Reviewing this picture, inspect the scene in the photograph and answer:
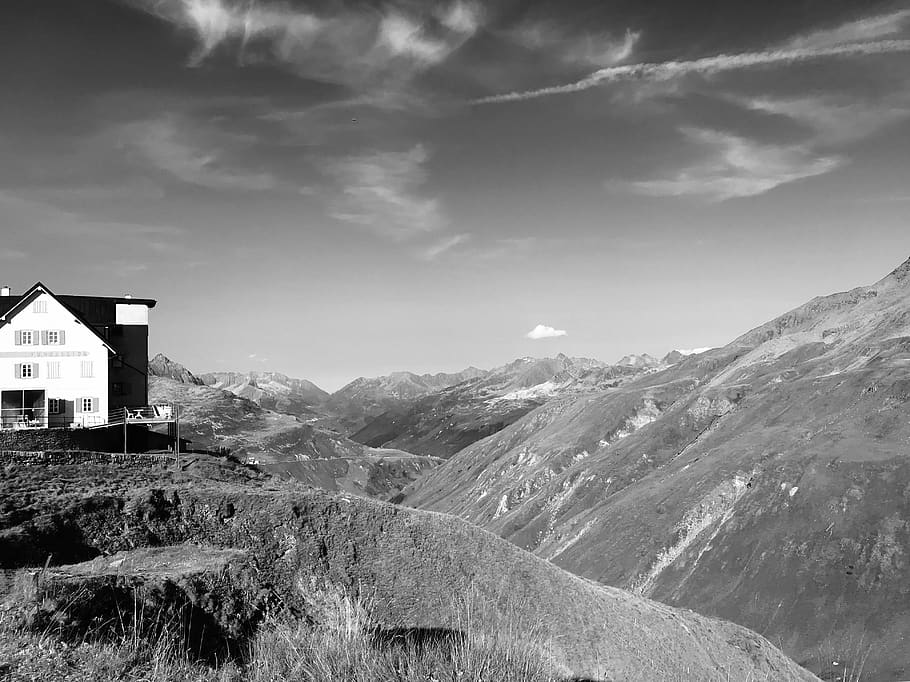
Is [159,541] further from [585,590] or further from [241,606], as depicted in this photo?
[585,590]

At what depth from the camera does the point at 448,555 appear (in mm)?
42906

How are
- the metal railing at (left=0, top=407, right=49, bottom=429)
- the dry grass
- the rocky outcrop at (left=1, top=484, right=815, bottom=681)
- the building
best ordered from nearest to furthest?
the dry grass → the rocky outcrop at (left=1, top=484, right=815, bottom=681) → the metal railing at (left=0, top=407, right=49, bottom=429) → the building

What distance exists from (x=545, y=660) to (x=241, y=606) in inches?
845

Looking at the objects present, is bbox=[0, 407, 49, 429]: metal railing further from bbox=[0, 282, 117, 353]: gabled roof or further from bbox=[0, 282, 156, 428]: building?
bbox=[0, 282, 117, 353]: gabled roof

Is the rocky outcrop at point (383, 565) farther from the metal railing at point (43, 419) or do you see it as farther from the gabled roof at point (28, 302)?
the gabled roof at point (28, 302)

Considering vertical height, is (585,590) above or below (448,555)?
below

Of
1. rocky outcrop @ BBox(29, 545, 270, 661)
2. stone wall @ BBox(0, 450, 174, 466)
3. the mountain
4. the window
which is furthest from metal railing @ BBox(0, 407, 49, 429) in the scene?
the mountain

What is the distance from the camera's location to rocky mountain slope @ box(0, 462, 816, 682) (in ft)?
95.6

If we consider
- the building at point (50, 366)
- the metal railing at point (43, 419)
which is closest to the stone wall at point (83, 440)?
the metal railing at point (43, 419)

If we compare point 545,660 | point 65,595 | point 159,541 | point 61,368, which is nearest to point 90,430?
point 61,368

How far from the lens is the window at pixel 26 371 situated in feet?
156

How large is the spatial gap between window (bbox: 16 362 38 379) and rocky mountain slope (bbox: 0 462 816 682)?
587 inches

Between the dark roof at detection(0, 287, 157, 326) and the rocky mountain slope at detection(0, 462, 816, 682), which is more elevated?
the dark roof at detection(0, 287, 157, 326)

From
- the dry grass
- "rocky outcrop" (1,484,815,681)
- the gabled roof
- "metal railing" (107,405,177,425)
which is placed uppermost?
the gabled roof
